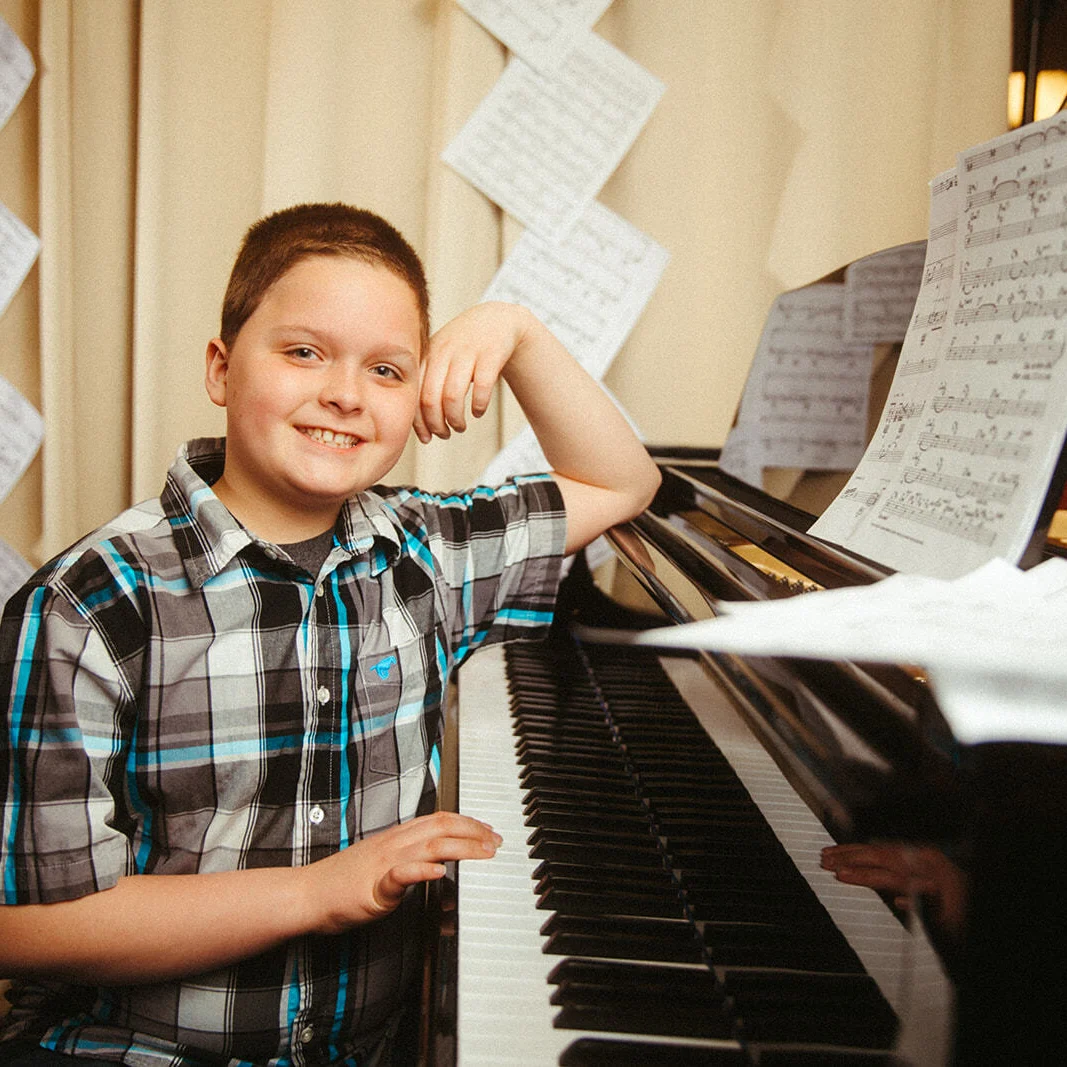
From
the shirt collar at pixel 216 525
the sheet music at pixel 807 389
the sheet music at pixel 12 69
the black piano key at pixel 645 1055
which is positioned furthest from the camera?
the sheet music at pixel 12 69

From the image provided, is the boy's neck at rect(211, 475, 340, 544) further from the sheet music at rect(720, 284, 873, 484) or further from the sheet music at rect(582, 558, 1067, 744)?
the sheet music at rect(720, 284, 873, 484)

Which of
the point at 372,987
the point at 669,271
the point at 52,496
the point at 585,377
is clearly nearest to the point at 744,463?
the point at 585,377

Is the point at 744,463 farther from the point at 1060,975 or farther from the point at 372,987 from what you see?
the point at 1060,975

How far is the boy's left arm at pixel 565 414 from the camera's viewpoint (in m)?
1.09

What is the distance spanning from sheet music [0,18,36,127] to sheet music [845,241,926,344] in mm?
1447

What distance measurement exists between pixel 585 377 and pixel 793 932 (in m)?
0.71

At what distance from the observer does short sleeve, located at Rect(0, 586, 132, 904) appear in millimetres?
771

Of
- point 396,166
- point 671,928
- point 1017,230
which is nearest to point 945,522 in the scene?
point 1017,230

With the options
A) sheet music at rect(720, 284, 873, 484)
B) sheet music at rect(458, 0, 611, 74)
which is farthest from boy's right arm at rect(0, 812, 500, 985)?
sheet music at rect(458, 0, 611, 74)

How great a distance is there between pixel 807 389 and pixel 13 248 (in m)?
1.42

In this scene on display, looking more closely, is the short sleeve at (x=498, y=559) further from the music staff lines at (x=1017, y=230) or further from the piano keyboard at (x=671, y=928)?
the music staff lines at (x=1017, y=230)

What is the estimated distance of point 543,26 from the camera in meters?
1.77

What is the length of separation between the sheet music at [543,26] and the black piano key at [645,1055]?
5.42 ft

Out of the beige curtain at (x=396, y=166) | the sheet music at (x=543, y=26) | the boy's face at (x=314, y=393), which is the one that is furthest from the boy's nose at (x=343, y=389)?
the sheet music at (x=543, y=26)
